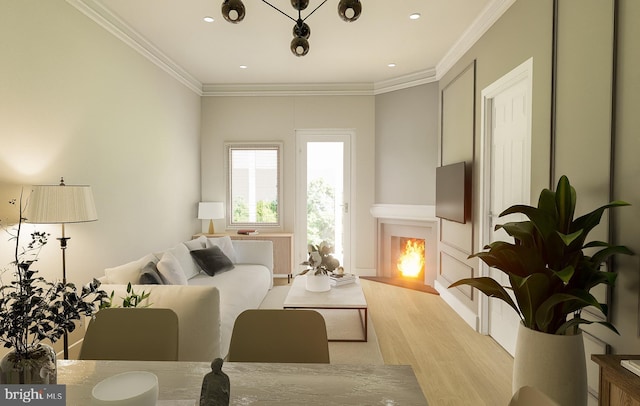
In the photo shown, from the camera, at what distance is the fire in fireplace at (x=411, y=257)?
5461 mm

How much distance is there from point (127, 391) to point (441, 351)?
2.86 meters

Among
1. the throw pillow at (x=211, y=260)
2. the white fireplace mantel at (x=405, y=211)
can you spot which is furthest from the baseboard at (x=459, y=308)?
the throw pillow at (x=211, y=260)

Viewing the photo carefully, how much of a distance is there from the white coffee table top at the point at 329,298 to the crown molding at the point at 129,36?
120 inches

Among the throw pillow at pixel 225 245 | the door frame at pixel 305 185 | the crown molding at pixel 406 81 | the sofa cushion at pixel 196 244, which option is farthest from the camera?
the door frame at pixel 305 185

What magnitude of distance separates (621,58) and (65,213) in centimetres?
333

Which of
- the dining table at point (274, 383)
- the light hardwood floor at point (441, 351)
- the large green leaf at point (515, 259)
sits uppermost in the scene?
the large green leaf at point (515, 259)

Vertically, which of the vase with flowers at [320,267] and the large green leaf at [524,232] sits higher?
the large green leaf at [524,232]

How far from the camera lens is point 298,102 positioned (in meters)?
5.91

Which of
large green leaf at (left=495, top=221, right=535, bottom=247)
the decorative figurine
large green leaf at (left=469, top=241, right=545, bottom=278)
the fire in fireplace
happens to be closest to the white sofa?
the decorative figurine

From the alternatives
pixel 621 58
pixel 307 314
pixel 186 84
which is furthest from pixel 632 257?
pixel 186 84

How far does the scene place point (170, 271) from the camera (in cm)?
317

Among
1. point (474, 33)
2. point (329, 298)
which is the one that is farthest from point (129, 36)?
point (474, 33)

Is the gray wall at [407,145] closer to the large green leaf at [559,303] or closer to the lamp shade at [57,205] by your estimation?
the large green leaf at [559,303]

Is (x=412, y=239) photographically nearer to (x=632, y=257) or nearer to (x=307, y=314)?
(x=632, y=257)
